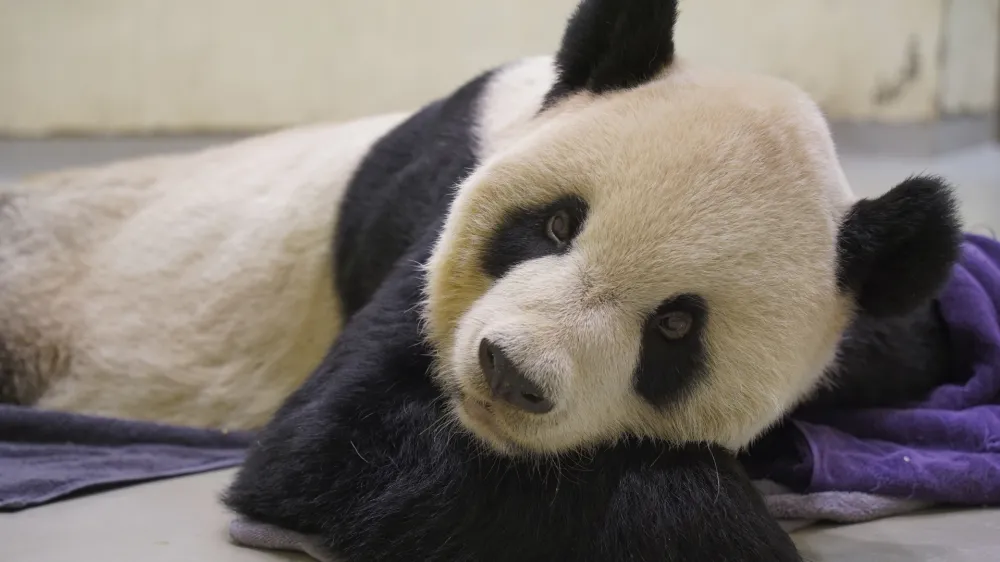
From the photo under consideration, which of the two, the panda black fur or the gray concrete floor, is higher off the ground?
the panda black fur

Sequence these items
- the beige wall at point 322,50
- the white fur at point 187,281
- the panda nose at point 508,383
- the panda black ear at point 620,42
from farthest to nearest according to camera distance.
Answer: the beige wall at point 322,50 < the white fur at point 187,281 < the panda black ear at point 620,42 < the panda nose at point 508,383

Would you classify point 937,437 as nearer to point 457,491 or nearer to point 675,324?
point 675,324

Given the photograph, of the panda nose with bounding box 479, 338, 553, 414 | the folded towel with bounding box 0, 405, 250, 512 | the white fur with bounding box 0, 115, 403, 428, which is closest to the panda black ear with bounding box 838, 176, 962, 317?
the panda nose with bounding box 479, 338, 553, 414

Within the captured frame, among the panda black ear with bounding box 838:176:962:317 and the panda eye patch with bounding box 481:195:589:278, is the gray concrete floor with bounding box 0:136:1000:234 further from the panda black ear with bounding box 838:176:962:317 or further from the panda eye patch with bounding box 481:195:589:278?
the panda eye patch with bounding box 481:195:589:278

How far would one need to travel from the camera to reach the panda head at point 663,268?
1200mm

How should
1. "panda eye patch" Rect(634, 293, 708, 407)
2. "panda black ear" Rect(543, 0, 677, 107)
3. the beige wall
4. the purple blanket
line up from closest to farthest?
"panda eye patch" Rect(634, 293, 708, 407) → "panda black ear" Rect(543, 0, 677, 107) → the purple blanket → the beige wall

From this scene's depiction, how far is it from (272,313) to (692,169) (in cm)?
116

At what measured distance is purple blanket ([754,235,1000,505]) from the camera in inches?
61.3

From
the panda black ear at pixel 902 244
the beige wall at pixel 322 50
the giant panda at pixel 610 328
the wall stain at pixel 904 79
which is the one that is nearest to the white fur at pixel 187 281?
the giant panda at pixel 610 328

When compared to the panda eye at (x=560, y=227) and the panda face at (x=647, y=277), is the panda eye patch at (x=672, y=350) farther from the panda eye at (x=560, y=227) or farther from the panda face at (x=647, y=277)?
the panda eye at (x=560, y=227)

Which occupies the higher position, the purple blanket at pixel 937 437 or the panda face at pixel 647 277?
the panda face at pixel 647 277

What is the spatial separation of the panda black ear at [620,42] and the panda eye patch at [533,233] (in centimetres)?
28

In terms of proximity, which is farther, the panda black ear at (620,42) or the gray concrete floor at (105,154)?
the gray concrete floor at (105,154)

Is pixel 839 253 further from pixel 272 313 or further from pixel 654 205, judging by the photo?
pixel 272 313
